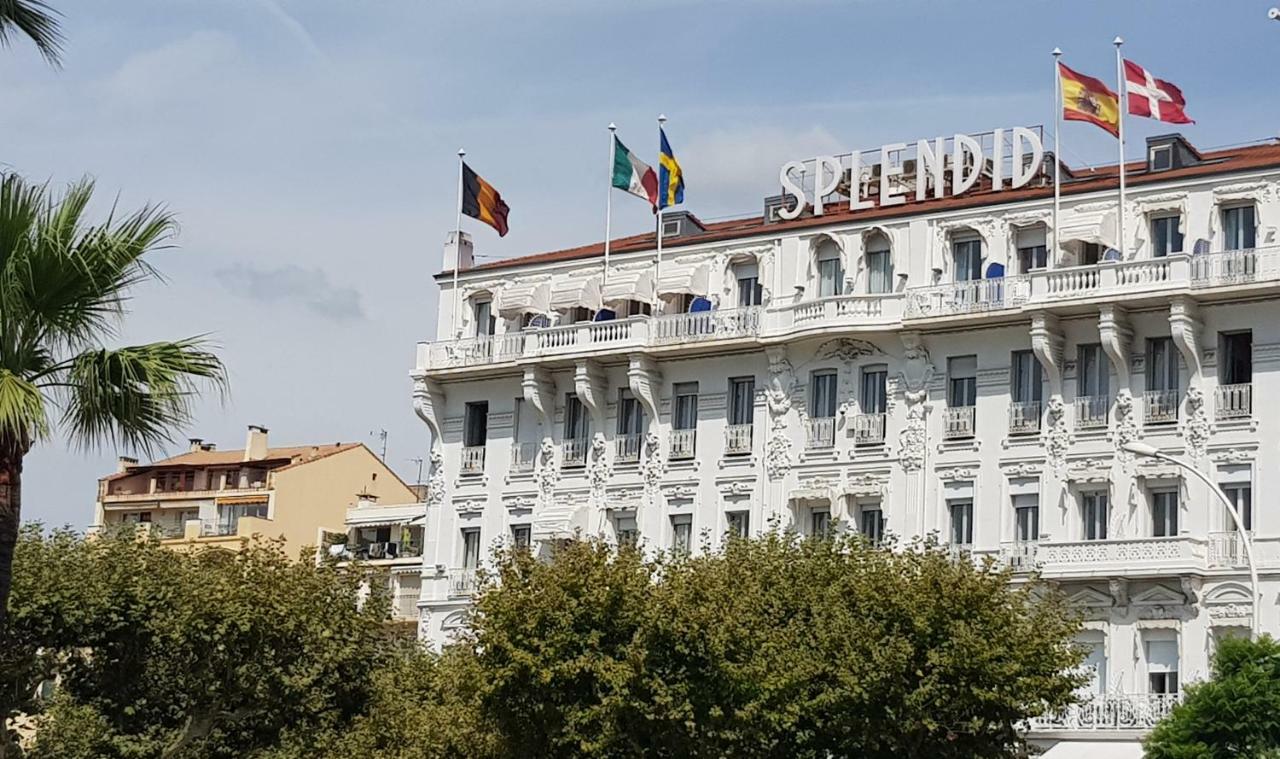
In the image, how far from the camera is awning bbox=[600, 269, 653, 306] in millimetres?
73812

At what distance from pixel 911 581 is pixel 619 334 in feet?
74.5

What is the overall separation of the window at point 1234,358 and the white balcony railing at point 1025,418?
5313mm

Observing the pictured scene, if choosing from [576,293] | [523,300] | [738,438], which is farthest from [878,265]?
[523,300]

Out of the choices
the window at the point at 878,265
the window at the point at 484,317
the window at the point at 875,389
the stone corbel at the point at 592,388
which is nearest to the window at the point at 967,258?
the window at the point at 878,265

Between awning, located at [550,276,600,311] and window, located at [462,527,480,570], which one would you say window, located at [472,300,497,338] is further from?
window, located at [462,527,480,570]

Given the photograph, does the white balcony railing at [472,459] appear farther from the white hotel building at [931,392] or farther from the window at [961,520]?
the window at [961,520]

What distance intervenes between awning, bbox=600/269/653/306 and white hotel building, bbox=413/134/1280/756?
0.31ft

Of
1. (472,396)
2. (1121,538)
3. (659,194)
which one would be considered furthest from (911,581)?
(472,396)

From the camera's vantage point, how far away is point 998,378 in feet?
219

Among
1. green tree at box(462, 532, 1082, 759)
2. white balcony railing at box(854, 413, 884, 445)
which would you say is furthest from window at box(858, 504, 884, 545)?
green tree at box(462, 532, 1082, 759)

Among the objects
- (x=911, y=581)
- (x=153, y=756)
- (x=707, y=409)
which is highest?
(x=707, y=409)

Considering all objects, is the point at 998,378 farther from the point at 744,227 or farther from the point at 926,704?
the point at 926,704

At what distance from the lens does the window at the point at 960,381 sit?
6750cm

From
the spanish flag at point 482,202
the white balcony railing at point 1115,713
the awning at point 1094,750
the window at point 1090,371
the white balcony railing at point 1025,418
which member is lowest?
the awning at point 1094,750
